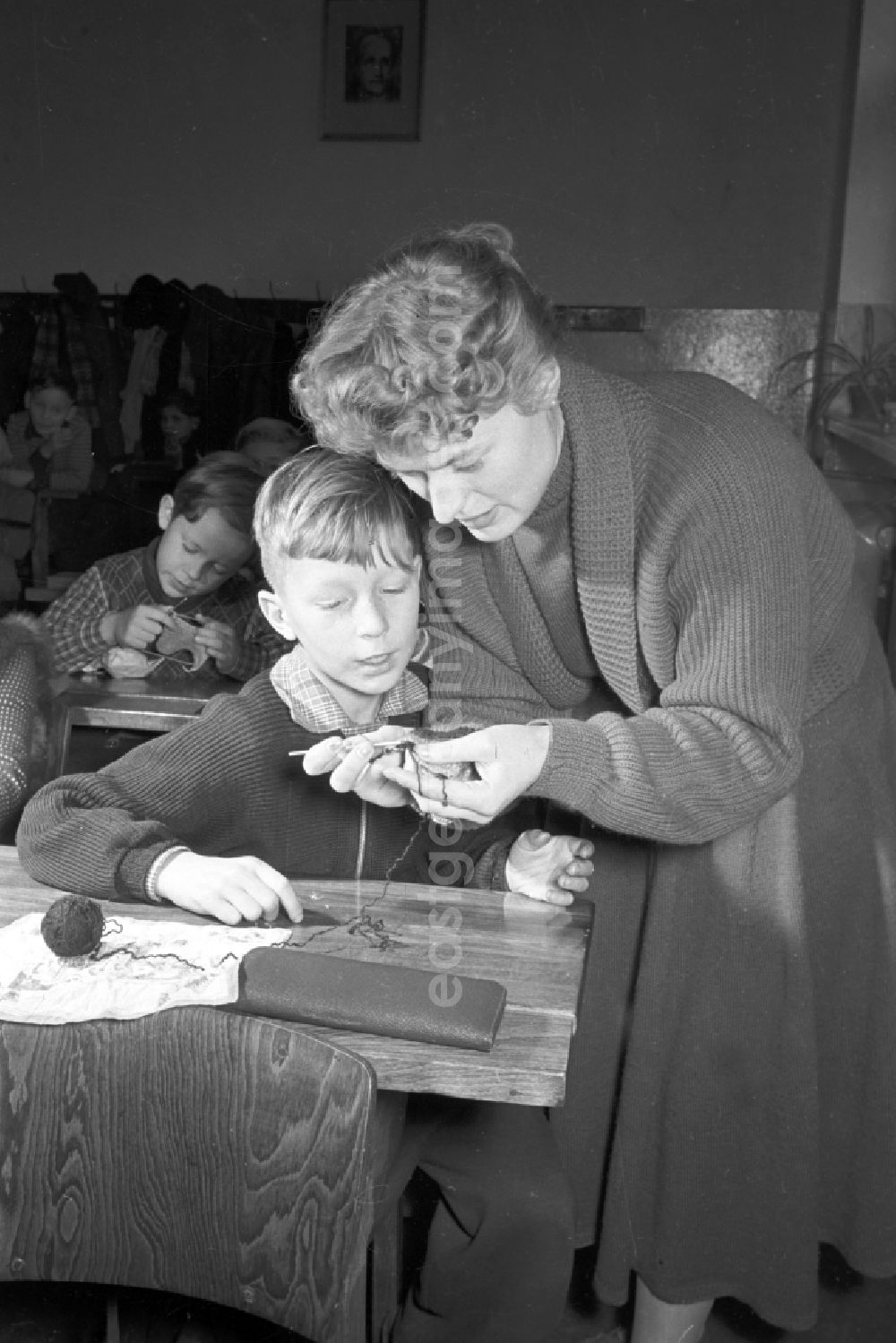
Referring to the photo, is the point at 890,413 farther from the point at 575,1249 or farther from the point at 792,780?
the point at 575,1249

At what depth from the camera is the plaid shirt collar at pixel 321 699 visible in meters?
1.35

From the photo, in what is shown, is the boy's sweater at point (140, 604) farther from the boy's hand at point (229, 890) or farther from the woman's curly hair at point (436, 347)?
the woman's curly hair at point (436, 347)

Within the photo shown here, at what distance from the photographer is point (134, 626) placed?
1.51m

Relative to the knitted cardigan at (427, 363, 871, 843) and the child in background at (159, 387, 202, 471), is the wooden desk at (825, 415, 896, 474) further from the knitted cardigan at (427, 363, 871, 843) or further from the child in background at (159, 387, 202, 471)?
the child in background at (159, 387, 202, 471)

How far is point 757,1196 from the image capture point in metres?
1.29

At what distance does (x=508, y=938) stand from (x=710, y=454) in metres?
0.47

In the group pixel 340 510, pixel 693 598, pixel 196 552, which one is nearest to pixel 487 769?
pixel 693 598

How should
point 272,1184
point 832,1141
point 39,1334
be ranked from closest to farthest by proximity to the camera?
1. point 272,1184
2. point 39,1334
3. point 832,1141

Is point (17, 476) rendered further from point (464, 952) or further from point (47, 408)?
point (464, 952)

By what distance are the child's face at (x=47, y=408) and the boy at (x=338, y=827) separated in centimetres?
21

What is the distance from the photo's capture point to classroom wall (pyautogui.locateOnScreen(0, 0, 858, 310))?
113cm

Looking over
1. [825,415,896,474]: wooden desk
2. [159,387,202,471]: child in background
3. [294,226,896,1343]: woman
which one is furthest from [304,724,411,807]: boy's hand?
[825,415,896,474]: wooden desk

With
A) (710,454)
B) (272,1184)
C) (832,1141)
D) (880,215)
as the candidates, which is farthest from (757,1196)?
(880,215)

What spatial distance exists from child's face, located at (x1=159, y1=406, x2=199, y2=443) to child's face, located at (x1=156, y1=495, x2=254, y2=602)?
0.06 m
